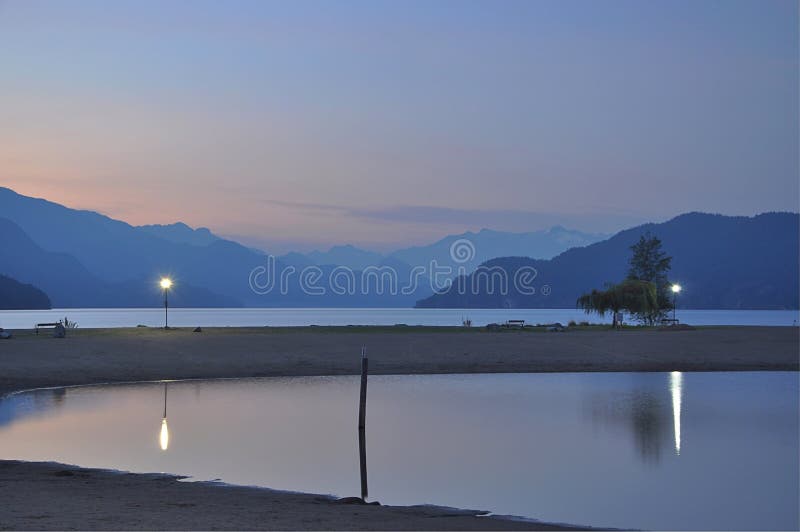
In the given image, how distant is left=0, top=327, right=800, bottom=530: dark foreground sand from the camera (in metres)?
15.3

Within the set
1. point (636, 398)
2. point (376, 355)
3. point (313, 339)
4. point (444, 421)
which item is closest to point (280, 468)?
point (444, 421)

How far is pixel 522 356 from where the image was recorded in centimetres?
4738

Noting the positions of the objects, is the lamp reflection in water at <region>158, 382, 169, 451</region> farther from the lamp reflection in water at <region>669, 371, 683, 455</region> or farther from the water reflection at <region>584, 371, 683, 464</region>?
the lamp reflection in water at <region>669, 371, 683, 455</region>

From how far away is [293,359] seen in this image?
44.8 m

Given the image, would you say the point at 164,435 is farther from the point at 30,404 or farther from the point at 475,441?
the point at 475,441

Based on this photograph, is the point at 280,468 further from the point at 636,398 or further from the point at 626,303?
the point at 626,303

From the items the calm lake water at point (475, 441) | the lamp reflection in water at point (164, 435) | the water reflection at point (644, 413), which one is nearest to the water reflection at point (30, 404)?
the calm lake water at point (475, 441)

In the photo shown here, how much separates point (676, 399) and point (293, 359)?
59.3 ft

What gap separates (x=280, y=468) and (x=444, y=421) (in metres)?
9.43

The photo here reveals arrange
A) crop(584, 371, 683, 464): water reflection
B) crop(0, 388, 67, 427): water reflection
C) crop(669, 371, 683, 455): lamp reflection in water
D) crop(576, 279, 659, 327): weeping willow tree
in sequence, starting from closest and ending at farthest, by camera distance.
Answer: crop(584, 371, 683, 464): water reflection, crop(669, 371, 683, 455): lamp reflection in water, crop(0, 388, 67, 427): water reflection, crop(576, 279, 659, 327): weeping willow tree

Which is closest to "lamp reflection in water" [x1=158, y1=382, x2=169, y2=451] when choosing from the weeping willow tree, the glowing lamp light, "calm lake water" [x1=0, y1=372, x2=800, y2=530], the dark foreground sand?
the glowing lamp light

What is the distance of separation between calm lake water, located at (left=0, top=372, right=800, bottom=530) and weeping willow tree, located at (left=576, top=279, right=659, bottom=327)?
2806cm

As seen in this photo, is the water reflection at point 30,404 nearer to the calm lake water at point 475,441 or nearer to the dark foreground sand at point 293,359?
the calm lake water at point 475,441

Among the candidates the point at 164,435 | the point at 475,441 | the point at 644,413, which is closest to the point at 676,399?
the point at 644,413
